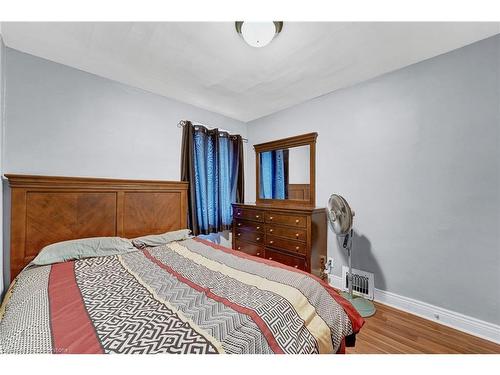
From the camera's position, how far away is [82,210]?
2.21 m

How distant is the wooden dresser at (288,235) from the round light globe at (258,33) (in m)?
1.77

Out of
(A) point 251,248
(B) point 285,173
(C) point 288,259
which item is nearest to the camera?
(C) point 288,259

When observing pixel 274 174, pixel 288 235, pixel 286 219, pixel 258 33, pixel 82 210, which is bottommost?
pixel 288 235

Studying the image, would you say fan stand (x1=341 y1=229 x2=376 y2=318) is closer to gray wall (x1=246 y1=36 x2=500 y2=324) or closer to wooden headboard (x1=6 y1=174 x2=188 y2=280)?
gray wall (x1=246 y1=36 x2=500 y2=324)

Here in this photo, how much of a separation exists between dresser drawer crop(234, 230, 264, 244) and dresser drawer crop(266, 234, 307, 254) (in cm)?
13

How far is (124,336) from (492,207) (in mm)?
2691

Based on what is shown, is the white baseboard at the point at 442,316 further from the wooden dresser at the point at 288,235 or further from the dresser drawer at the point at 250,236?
the dresser drawer at the point at 250,236

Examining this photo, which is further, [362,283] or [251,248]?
[251,248]

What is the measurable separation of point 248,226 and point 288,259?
80 centimetres

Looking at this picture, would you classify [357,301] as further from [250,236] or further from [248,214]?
[248,214]

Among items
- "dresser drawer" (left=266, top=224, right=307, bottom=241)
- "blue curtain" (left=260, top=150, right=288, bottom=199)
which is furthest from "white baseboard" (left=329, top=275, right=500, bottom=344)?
"blue curtain" (left=260, top=150, right=288, bottom=199)

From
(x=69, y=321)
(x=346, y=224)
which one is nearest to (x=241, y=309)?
(x=69, y=321)

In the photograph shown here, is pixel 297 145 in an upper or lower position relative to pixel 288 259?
upper

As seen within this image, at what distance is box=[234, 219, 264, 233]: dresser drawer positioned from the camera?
10.2ft
